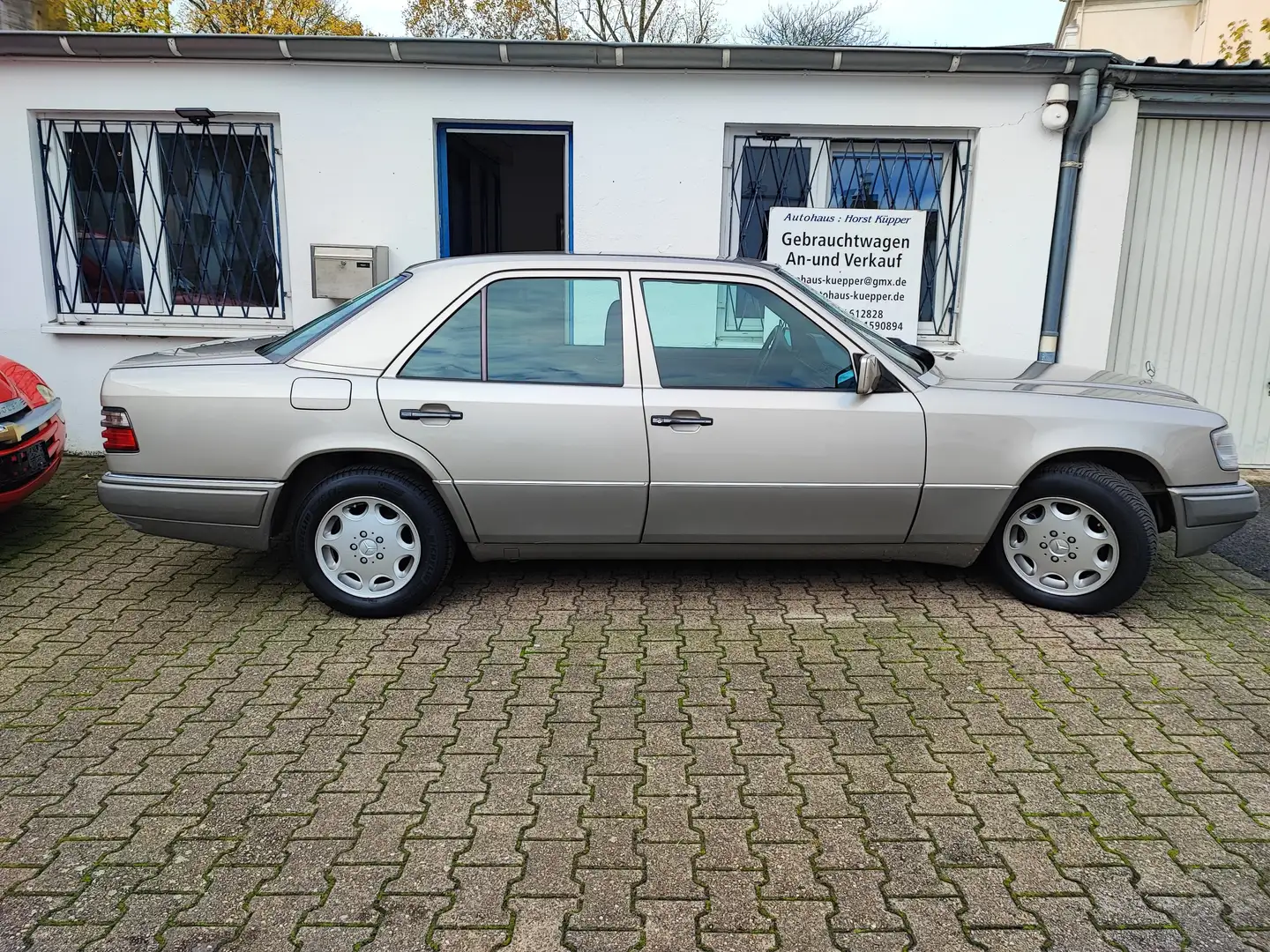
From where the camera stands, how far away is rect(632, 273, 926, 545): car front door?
4441 millimetres

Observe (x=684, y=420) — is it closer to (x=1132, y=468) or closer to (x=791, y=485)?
(x=791, y=485)

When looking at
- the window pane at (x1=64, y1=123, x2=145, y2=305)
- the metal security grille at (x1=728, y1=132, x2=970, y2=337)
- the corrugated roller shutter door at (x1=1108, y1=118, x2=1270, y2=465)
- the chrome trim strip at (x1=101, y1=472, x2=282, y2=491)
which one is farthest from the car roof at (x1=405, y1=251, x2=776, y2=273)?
the corrugated roller shutter door at (x1=1108, y1=118, x2=1270, y2=465)

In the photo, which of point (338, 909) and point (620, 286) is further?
point (620, 286)

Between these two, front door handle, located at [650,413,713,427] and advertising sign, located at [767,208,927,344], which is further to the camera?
advertising sign, located at [767,208,927,344]

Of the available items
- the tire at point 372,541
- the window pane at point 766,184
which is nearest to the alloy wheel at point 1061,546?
the tire at point 372,541

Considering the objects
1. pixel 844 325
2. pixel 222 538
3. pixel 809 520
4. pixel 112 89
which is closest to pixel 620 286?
pixel 844 325

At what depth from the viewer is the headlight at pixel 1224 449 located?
4586 millimetres

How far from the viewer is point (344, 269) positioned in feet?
23.5

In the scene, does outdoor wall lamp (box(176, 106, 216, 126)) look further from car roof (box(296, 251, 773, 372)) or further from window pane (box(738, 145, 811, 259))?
window pane (box(738, 145, 811, 259))

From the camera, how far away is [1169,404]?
4.60m

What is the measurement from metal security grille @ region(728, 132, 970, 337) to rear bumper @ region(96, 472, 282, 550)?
4.43 meters

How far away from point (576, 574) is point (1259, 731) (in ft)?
10.3

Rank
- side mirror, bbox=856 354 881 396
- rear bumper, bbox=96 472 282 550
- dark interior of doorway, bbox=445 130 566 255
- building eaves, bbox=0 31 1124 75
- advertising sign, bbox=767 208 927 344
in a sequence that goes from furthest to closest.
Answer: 1. dark interior of doorway, bbox=445 130 566 255
2. advertising sign, bbox=767 208 927 344
3. building eaves, bbox=0 31 1124 75
4. rear bumper, bbox=96 472 282 550
5. side mirror, bbox=856 354 881 396

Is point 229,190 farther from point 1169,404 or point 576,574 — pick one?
point 1169,404
